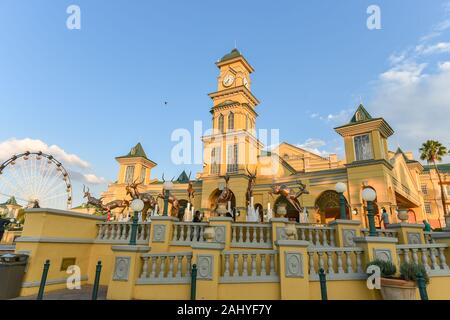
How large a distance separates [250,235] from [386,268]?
4.53 metres

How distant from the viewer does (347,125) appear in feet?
79.9

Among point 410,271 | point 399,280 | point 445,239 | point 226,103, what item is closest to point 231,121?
point 226,103

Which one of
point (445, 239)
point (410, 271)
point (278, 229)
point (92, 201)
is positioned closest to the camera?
point (410, 271)

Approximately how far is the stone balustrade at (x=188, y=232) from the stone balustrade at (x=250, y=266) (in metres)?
2.65

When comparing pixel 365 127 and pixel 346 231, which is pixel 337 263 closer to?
pixel 346 231

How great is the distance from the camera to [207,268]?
704cm

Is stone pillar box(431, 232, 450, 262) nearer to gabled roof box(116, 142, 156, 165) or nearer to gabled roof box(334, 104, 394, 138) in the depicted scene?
gabled roof box(334, 104, 394, 138)

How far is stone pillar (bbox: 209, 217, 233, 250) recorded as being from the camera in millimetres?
9188

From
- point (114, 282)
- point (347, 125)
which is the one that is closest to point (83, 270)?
point (114, 282)

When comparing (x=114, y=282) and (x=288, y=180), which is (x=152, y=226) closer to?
(x=114, y=282)

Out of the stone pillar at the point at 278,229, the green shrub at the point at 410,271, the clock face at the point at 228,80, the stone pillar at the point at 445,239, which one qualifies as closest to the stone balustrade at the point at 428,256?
the stone pillar at the point at 445,239

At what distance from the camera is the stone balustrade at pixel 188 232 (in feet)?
32.5

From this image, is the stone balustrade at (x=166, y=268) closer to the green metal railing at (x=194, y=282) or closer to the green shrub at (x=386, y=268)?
the green metal railing at (x=194, y=282)
